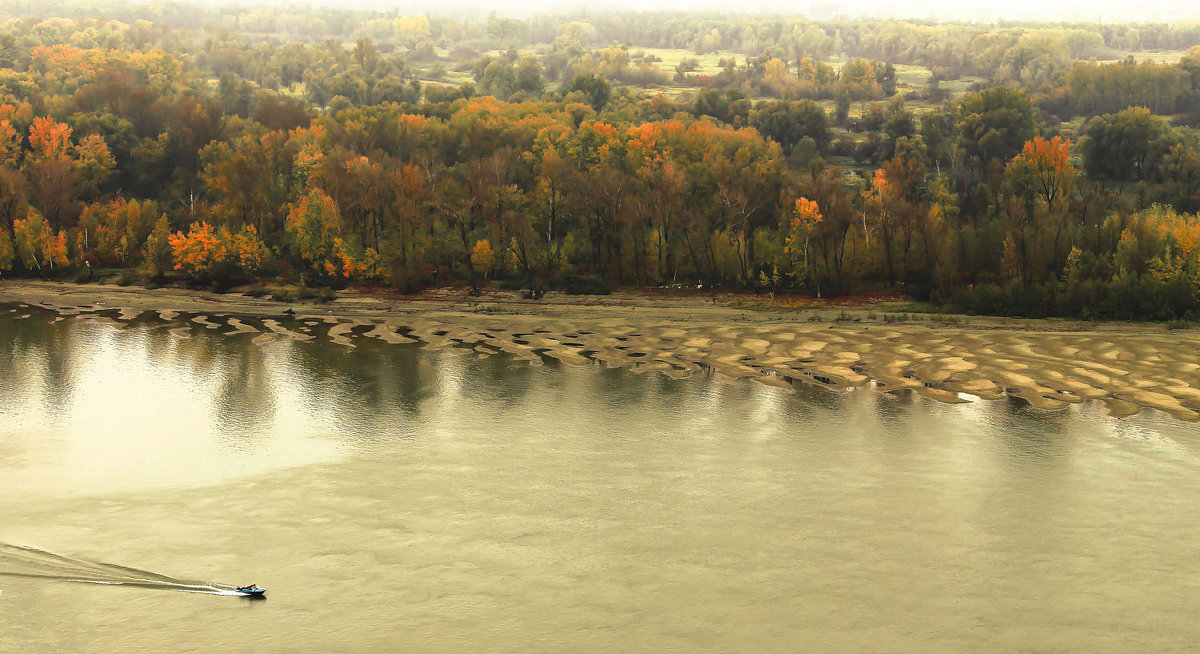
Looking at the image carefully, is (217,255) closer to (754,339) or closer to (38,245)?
(38,245)

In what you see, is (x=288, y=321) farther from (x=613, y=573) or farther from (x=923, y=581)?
(x=923, y=581)

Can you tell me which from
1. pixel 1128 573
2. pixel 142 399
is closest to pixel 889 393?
pixel 1128 573

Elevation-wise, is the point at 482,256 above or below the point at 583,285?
above

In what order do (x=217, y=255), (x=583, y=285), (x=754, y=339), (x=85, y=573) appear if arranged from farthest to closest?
(x=217, y=255) < (x=583, y=285) < (x=754, y=339) < (x=85, y=573)

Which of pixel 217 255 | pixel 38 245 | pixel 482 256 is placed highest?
pixel 38 245

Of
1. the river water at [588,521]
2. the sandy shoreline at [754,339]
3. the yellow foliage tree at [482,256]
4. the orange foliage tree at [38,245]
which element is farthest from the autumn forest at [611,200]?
the river water at [588,521]

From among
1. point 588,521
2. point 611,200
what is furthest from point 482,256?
point 588,521
